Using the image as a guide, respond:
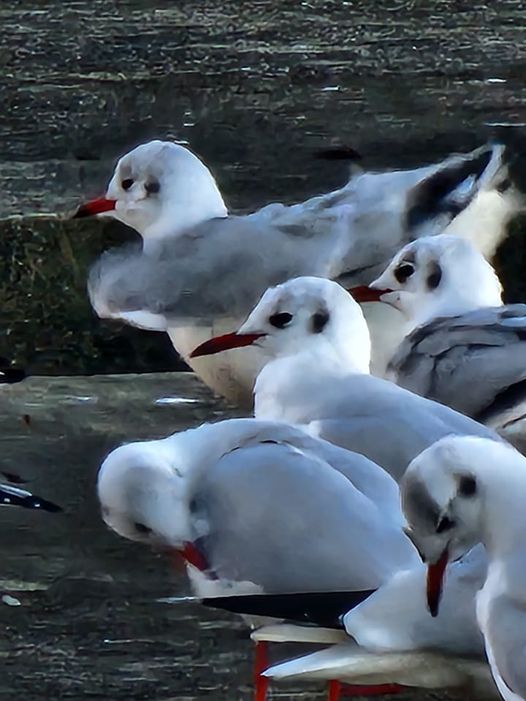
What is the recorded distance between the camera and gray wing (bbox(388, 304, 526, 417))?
3.29 meters

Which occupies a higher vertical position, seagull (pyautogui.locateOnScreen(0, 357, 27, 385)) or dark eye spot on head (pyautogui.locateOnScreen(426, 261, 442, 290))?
dark eye spot on head (pyautogui.locateOnScreen(426, 261, 442, 290))

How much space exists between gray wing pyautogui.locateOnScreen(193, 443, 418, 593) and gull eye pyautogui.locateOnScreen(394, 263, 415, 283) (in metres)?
1.03

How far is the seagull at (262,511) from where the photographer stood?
2631 millimetres

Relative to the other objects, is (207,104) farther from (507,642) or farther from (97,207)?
(507,642)

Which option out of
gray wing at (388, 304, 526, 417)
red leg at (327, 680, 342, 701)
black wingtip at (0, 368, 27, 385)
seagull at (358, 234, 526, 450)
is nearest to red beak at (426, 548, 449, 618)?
red leg at (327, 680, 342, 701)

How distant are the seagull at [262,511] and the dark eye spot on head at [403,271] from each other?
0.95m

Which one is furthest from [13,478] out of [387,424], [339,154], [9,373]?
[339,154]

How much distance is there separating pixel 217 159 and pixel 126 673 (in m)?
2.28

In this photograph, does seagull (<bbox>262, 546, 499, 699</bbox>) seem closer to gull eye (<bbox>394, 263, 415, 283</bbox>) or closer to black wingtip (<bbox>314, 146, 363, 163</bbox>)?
gull eye (<bbox>394, 263, 415, 283</bbox>)

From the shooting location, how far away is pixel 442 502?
241 cm

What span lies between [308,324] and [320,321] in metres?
0.03

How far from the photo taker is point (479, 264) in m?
3.75

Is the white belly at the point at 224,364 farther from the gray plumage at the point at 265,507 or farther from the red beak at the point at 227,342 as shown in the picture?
the gray plumage at the point at 265,507

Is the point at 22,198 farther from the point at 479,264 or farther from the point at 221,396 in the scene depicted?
the point at 479,264
